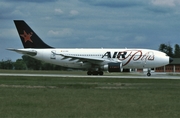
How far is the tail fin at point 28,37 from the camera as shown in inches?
2213

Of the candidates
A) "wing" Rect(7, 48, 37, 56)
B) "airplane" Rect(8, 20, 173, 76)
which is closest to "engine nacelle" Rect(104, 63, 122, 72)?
"airplane" Rect(8, 20, 173, 76)

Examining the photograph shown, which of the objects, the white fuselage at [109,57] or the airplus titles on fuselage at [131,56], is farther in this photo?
the white fuselage at [109,57]

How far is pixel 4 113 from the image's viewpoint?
14898 millimetres

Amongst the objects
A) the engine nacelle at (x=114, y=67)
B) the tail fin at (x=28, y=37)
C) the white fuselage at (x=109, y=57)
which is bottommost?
the engine nacelle at (x=114, y=67)

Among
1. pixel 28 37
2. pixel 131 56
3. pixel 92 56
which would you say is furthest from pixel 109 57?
pixel 28 37

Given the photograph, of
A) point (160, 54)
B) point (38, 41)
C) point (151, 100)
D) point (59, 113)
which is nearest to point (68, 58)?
point (38, 41)

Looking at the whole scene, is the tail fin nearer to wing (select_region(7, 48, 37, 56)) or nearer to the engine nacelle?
wing (select_region(7, 48, 37, 56))

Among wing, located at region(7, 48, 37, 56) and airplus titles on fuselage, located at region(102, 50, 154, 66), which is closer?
airplus titles on fuselage, located at region(102, 50, 154, 66)

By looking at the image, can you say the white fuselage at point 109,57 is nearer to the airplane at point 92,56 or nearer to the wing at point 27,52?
the airplane at point 92,56

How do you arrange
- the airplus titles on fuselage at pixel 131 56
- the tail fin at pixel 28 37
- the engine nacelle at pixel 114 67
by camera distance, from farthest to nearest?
the tail fin at pixel 28 37, the airplus titles on fuselage at pixel 131 56, the engine nacelle at pixel 114 67

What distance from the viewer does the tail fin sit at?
56219mm

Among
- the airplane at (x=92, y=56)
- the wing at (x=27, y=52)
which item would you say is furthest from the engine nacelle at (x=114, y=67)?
the wing at (x=27, y=52)

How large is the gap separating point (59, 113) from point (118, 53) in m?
38.8

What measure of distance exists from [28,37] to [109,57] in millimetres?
10929
